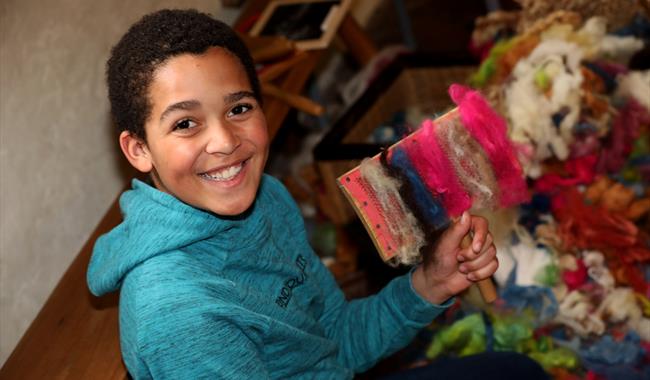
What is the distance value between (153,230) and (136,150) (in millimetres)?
127

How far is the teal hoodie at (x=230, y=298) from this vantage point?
0.90 meters

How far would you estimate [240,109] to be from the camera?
0.98m

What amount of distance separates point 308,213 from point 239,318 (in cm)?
148

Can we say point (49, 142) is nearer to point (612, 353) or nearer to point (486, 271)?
point (486, 271)

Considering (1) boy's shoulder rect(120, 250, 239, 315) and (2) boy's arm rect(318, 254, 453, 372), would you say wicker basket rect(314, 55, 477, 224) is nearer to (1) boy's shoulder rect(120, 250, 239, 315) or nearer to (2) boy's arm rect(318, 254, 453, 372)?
(2) boy's arm rect(318, 254, 453, 372)

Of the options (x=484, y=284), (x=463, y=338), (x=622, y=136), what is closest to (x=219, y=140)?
(x=484, y=284)

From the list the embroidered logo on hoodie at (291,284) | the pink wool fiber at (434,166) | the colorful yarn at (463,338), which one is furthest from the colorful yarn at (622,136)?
the embroidered logo on hoodie at (291,284)

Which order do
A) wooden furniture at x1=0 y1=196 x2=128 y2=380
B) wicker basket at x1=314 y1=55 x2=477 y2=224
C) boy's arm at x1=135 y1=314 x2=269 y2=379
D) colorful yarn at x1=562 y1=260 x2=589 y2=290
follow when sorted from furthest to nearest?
1. wicker basket at x1=314 y1=55 x2=477 y2=224
2. colorful yarn at x1=562 y1=260 x2=589 y2=290
3. wooden furniture at x1=0 y1=196 x2=128 y2=380
4. boy's arm at x1=135 y1=314 x2=269 y2=379

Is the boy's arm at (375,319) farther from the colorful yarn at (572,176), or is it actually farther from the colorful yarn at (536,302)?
the colorful yarn at (572,176)

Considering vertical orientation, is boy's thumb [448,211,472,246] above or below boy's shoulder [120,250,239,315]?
below

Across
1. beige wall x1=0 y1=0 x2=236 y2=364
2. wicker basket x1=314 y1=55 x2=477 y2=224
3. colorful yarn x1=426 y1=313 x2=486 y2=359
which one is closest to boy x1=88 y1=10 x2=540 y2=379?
beige wall x1=0 y1=0 x2=236 y2=364

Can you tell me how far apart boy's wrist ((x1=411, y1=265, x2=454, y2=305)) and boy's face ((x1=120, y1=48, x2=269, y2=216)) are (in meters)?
0.36

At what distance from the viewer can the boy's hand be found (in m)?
1.06

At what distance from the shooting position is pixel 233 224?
103 cm
